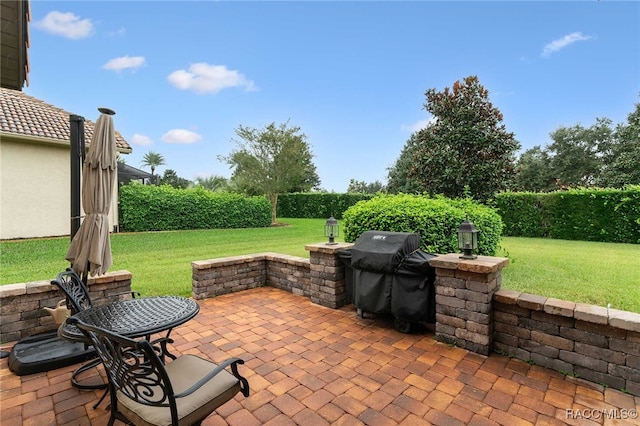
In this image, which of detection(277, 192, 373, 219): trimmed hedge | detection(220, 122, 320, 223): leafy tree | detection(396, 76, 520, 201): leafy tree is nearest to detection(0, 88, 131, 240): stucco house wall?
detection(220, 122, 320, 223): leafy tree

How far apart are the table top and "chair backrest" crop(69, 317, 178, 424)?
34 centimetres

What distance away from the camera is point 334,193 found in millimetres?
21047

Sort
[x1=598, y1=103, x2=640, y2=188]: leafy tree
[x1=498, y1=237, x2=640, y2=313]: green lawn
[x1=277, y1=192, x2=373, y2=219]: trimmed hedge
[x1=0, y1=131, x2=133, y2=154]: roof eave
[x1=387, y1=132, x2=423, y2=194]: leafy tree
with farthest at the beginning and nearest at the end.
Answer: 1. [x1=387, y1=132, x2=423, y2=194]: leafy tree
2. [x1=277, y1=192, x2=373, y2=219]: trimmed hedge
3. [x1=598, y1=103, x2=640, y2=188]: leafy tree
4. [x1=0, y1=131, x2=133, y2=154]: roof eave
5. [x1=498, y1=237, x2=640, y2=313]: green lawn

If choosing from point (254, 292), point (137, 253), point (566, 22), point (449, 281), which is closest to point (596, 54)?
point (566, 22)

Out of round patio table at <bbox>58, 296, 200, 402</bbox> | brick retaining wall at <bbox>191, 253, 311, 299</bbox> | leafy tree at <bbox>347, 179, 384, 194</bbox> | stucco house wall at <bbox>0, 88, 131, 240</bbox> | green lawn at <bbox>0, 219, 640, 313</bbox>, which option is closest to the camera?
round patio table at <bbox>58, 296, 200, 402</bbox>

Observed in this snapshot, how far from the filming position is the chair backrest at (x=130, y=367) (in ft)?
A: 4.41

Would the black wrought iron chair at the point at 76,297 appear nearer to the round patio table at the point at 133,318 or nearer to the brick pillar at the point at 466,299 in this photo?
the round patio table at the point at 133,318

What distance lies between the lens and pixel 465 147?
25.0 ft

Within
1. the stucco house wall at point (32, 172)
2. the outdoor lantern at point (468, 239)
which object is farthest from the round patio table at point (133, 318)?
the stucco house wall at point (32, 172)

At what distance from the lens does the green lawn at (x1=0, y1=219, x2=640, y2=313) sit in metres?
4.18

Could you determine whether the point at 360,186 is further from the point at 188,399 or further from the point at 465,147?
the point at 188,399

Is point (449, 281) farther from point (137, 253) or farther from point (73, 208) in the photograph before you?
point (137, 253)

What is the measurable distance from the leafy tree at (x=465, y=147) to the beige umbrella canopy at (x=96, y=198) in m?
6.77

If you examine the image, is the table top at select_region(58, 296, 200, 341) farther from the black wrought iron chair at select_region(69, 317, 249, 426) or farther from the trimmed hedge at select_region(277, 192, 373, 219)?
the trimmed hedge at select_region(277, 192, 373, 219)
